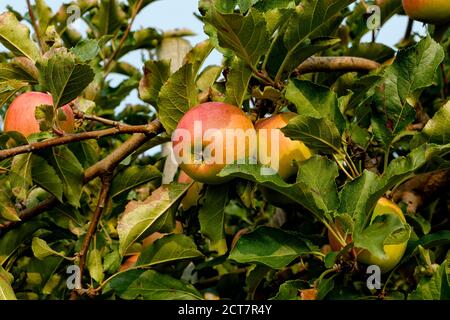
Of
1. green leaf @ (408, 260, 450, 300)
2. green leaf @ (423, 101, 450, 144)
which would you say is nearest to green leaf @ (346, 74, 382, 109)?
green leaf @ (423, 101, 450, 144)

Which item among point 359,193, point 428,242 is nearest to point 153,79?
point 359,193

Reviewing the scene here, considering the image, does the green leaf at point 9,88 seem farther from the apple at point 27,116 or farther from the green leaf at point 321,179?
the green leaf at point 321,179

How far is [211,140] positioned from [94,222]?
33 cm

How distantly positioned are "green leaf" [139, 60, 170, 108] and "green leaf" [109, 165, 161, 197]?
169mm

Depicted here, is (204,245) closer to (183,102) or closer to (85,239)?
(85,239)

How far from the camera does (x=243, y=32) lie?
1.07 meters

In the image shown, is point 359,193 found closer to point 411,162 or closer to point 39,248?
point 411,162

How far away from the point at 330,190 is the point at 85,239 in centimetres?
48

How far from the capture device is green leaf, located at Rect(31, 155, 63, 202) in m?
1.28

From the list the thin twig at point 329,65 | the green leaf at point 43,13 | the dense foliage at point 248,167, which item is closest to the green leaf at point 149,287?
the dense foliage at point 248,167

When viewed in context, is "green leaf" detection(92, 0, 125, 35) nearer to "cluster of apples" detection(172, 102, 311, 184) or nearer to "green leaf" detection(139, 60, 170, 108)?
"green leaf" detection(139, 60, 170, 108)

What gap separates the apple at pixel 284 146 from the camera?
1.14 meters
